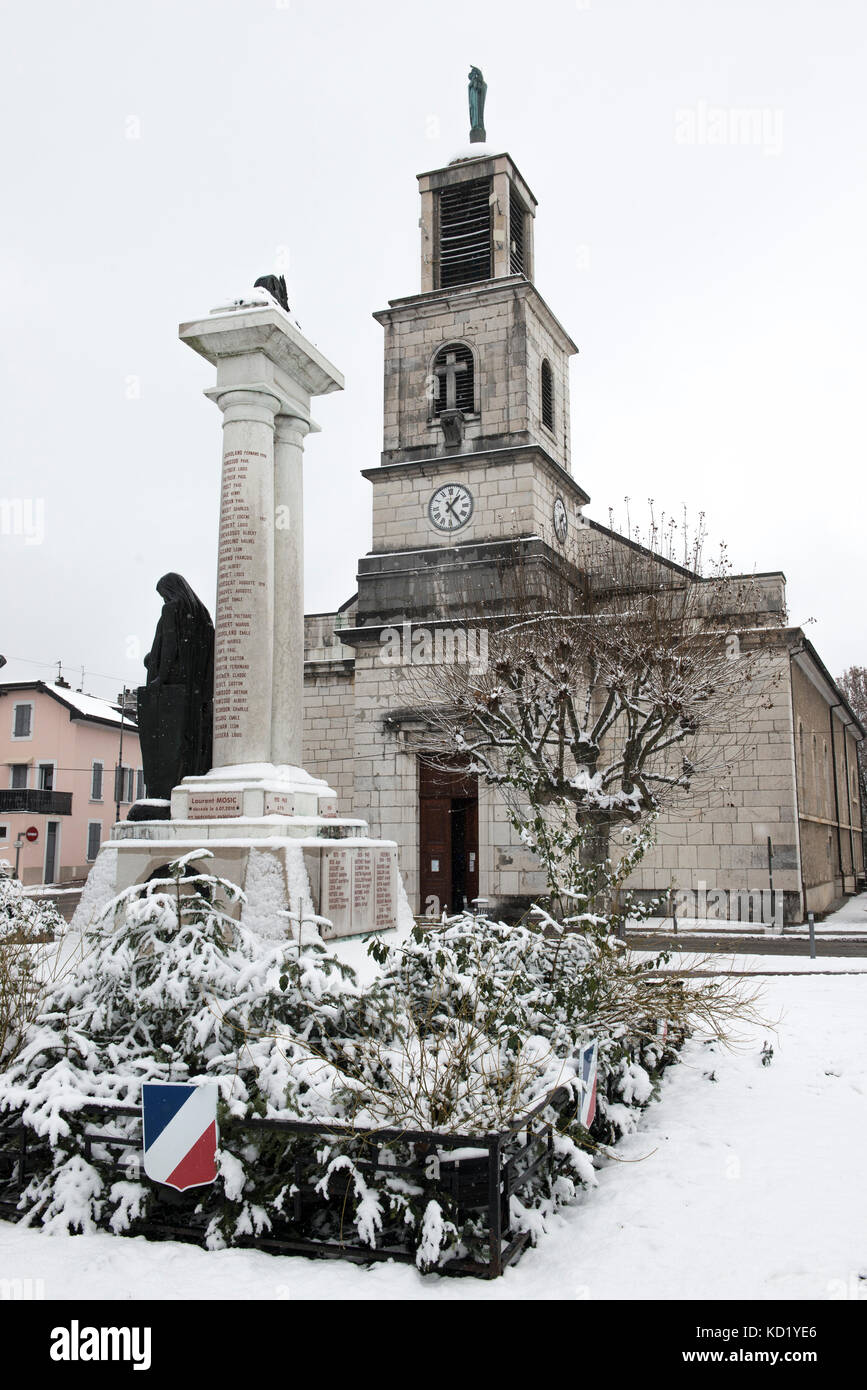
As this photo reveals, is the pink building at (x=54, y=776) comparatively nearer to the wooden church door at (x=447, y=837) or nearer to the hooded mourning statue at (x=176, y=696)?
the wooden church door at (x=447, y=837)

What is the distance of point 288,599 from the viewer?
36.9 ft

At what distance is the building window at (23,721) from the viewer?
40.7 m

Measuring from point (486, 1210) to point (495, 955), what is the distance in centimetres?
215

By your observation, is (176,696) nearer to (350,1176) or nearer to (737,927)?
(350,1176)

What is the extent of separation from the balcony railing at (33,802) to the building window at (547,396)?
23.9 meters

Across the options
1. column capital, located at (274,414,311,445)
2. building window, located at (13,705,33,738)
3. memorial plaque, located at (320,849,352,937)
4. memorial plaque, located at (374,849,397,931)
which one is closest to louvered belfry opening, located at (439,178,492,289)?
column capital, located at (274,414,311,445)

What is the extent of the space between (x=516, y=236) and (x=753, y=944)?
16.4m

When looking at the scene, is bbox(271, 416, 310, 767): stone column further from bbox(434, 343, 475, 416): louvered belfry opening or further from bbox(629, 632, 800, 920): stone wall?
bbox(434, 343, 475, 416): louvered belfry opening

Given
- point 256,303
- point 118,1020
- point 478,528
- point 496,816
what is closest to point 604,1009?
point 118,1020

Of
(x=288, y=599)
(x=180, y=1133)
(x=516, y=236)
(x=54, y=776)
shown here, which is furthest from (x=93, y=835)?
(x=180, y=1133)

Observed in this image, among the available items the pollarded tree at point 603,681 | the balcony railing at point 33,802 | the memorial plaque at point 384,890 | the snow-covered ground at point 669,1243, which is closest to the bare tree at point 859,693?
the pollarded tree at point 603,681

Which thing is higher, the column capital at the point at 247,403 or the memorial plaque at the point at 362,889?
the column capital at the point at 247,403

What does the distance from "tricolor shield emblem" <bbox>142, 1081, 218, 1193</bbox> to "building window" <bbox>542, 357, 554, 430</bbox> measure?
20854mm
